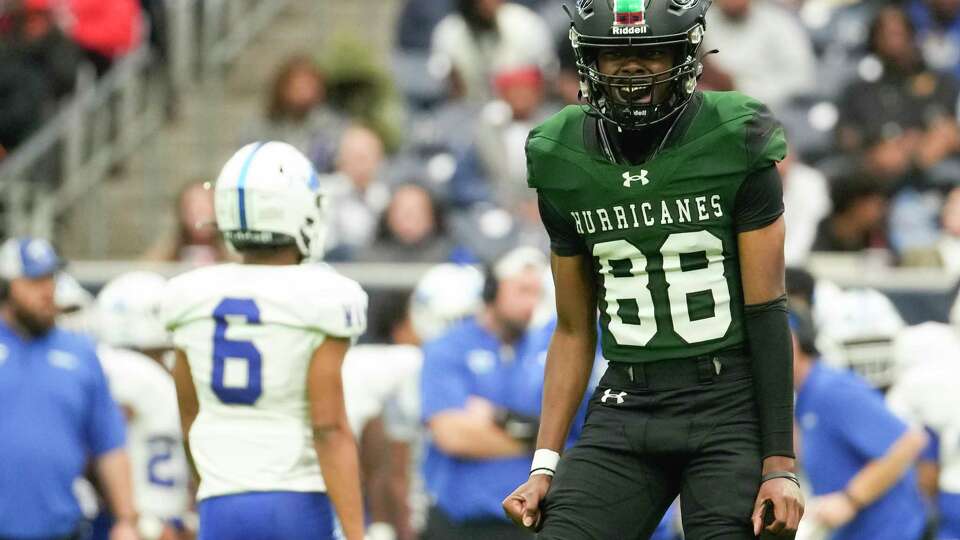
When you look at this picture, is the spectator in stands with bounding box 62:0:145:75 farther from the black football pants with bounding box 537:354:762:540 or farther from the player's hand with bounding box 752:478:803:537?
the player's hand with bounding box 752:478:803:537

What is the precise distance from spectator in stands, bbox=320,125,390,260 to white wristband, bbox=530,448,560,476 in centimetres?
563

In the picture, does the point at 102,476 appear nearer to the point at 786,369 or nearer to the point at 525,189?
the point at 525,189

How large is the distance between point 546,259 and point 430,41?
3784mm

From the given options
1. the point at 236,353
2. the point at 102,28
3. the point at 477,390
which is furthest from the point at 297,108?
the point at 236,353

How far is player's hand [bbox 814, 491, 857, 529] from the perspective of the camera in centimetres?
706

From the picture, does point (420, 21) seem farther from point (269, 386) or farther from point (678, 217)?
point (678, 217)

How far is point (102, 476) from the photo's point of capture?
304 inches

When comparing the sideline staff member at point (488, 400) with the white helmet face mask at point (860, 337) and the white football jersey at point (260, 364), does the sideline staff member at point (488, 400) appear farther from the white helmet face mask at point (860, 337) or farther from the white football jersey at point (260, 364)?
the white football jersey at point (260, 364)

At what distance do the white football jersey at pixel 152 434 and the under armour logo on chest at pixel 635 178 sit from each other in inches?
179

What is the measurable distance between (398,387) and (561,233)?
14.6 feet

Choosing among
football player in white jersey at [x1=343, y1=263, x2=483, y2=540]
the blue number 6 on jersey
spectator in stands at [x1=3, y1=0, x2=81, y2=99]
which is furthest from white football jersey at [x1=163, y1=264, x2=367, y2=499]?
spectator in stands at [x1=3, y1=0, x2=81, y2=99]

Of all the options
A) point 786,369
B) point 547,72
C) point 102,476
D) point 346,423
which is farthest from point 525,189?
point 786,369

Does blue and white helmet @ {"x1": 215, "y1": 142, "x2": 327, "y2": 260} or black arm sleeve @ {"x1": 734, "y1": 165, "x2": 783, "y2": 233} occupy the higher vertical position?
black arm sleeve @ {"x1": 734, "y1": 165, "x2": 783, "y2": 233}

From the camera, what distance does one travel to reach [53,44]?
11.6 meters
